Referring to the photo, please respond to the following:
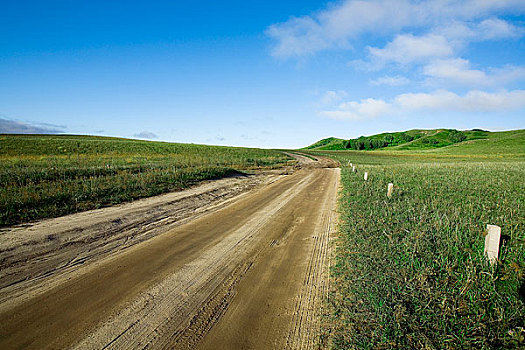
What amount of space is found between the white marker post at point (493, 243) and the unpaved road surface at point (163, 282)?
254cm

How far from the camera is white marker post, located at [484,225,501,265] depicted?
4074 mm

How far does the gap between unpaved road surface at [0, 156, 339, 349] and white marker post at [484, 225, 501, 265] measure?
2.54 m

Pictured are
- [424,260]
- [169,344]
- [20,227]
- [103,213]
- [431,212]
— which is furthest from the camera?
[103,213]

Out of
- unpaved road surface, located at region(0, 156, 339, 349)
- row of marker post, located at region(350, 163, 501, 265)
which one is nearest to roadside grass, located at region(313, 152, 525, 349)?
row of marker post, located at region(350, 163, 501, 265)

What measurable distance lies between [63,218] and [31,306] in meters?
5.31

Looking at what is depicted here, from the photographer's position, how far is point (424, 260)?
4.57 m

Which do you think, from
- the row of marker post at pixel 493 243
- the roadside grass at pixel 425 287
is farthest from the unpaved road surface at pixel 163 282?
the row of marker post at pixel 493 243

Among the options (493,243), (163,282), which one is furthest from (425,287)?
(163,282)

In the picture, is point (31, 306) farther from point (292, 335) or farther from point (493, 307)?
point (493, 307)

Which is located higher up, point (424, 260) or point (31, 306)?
point (424, 260)

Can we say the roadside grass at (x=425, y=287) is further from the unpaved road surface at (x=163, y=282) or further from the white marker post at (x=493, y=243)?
the unpaved road surface at (x=163, y=282)

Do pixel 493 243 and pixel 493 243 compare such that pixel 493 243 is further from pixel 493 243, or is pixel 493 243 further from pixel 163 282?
pixel 163 282

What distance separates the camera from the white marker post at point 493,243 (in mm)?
4074

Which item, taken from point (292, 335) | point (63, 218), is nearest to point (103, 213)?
point (63, 218)
